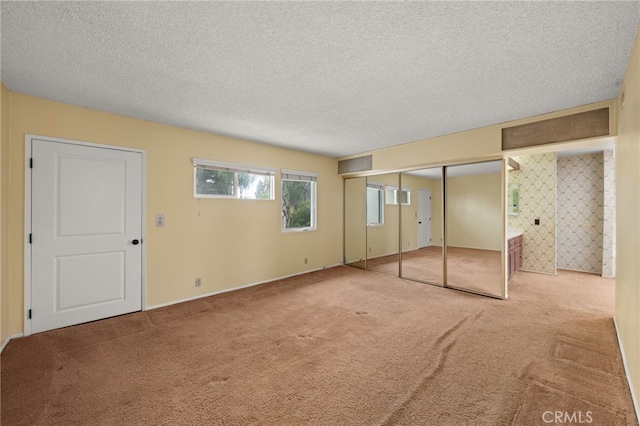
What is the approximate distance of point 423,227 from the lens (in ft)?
16.9

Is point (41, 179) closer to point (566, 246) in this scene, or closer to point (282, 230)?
point (282, 230)

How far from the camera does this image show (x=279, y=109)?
3.18 metres

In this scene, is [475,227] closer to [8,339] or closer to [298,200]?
[298,200]

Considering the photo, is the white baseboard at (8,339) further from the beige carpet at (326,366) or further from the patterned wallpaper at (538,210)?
the patterned wallpaper at (538,210)

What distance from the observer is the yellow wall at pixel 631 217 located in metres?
1.83

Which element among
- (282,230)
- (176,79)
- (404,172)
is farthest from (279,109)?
(404,172)

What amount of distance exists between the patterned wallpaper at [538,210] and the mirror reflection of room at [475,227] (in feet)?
7.53

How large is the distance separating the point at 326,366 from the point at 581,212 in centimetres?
637

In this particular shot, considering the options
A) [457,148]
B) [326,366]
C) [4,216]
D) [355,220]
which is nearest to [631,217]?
[457,148]

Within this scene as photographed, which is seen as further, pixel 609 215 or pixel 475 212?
pixel 609 215

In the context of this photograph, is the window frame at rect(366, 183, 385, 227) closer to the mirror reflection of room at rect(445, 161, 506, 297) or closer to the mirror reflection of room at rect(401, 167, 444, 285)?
the mirror reflection of room at rect(401, 167, 444, 285)

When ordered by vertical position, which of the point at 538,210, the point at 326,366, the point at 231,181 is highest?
the point at 231,181

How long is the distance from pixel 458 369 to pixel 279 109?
10.4 ft

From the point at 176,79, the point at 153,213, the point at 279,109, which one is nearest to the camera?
the point at 176,79
